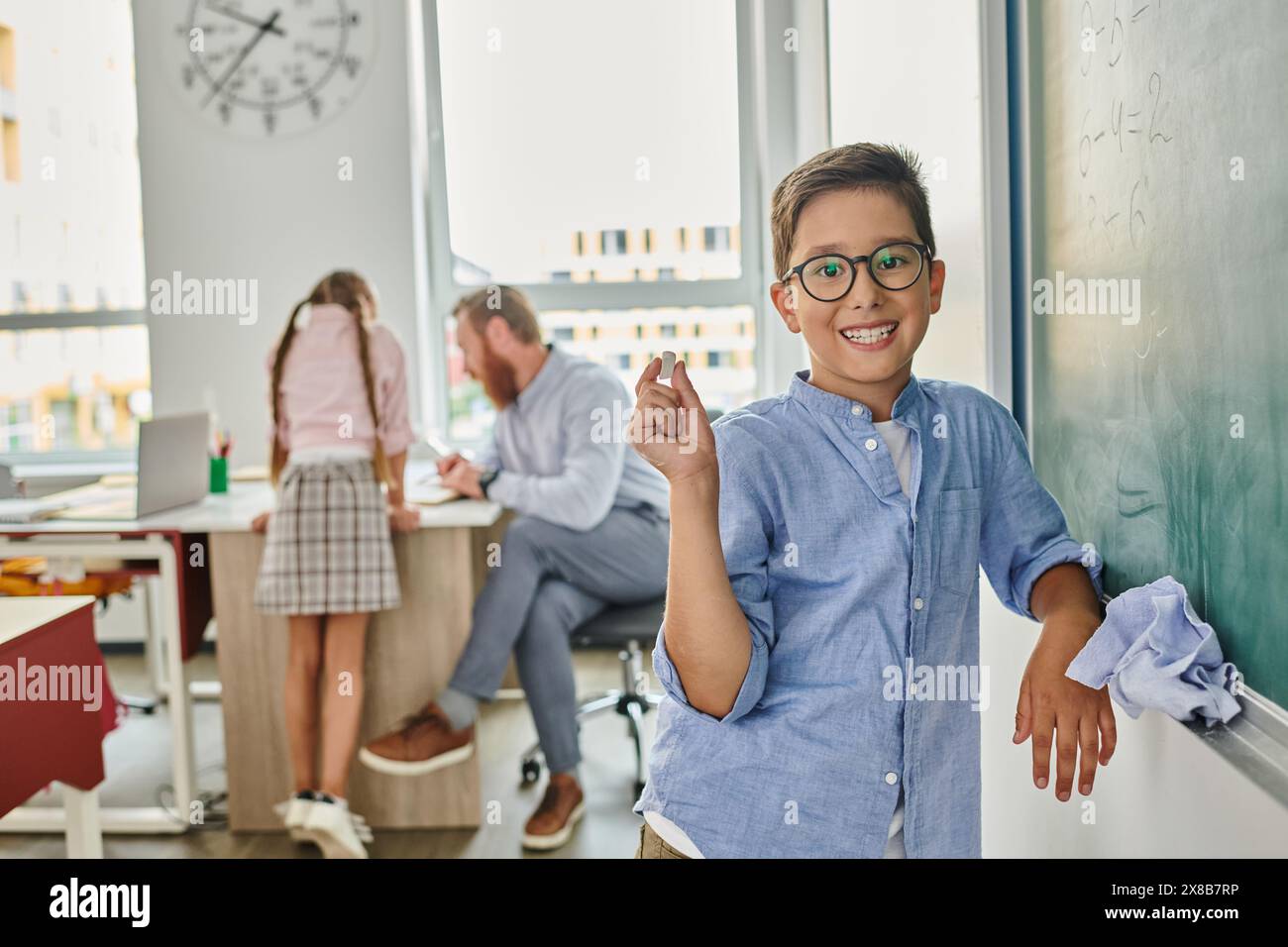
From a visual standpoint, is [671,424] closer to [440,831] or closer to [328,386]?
[328,386]

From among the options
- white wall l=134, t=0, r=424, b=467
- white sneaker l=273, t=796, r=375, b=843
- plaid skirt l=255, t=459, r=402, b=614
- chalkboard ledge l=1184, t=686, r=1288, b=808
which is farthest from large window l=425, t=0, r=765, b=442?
chalkboard ledge l=1184, t=686, r=1288, b=808

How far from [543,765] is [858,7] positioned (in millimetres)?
1813

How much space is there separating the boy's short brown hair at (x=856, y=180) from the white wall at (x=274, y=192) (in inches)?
112

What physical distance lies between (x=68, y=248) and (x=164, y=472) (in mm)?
1852

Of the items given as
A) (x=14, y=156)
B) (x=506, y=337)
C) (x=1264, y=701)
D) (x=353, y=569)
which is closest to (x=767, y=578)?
(x=1264, y=701)

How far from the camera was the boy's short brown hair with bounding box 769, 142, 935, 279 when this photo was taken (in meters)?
0.77

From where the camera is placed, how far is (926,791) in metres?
0.78

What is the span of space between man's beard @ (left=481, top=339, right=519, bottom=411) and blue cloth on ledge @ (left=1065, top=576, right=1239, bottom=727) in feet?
5.76

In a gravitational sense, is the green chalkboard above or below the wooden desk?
above

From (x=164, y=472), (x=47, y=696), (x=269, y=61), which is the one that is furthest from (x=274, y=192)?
(x=47, y=696)

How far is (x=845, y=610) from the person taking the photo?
0.75 meters

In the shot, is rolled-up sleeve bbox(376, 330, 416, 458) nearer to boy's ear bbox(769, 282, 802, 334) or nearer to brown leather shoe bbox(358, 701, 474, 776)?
brown leather shoe bbox(358, 701, 474, 776)

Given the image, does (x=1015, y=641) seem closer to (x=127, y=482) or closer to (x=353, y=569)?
(x=353, y=569)

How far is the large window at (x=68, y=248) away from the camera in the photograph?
362 cm
